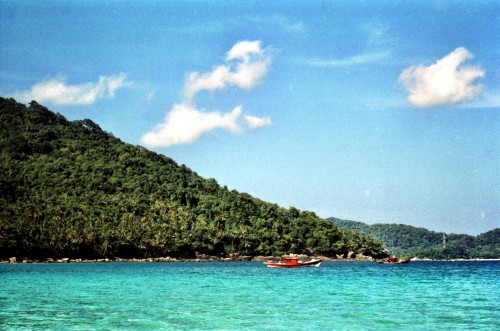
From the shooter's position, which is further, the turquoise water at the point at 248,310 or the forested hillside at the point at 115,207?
the forested hillside at the point at 115,207

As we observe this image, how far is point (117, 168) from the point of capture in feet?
514

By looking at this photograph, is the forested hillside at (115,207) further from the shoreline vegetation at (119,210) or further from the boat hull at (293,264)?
the boat hull at (293,264)

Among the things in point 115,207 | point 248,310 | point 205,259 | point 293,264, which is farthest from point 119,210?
point 248,310

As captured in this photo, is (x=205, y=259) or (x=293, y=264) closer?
(x=293, y=264)

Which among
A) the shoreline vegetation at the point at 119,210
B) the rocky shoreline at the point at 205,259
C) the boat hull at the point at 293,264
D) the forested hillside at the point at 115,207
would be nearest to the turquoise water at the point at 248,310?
the boat hull at the point at 293,264

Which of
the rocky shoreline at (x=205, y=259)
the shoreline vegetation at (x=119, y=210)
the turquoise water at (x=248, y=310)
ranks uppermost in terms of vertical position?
the shoreline vegetation at (x=119, y=210)

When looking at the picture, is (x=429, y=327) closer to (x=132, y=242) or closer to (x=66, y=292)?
(x=66, y=292)

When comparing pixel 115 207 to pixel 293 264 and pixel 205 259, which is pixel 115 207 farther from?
pixel 293 264

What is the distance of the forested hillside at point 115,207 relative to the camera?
373ft

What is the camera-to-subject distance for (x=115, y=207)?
5320 inches

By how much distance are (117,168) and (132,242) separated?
130ft

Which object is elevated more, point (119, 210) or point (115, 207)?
point (115, 207)

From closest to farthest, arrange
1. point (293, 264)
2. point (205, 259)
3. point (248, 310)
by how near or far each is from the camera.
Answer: point (248, 310), point (293, 264), point (205, 259)

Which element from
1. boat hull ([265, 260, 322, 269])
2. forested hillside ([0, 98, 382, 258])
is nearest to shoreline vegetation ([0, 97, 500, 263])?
forested hillside ([0, 98, 382, 258])
